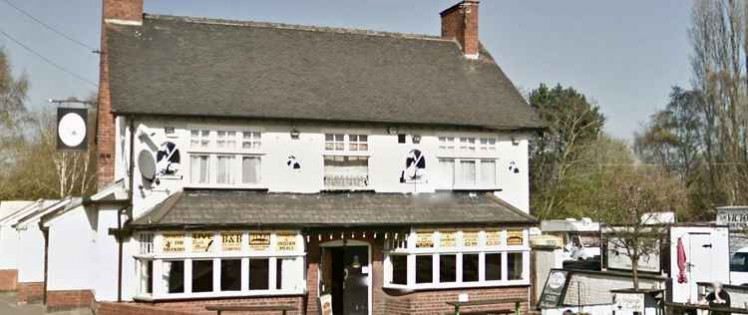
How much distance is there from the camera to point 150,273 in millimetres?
19781

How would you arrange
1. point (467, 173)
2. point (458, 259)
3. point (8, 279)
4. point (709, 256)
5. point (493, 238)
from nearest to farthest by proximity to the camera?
point (709, 256)
point (458, 259)
point (493, 238)
point (467, 173)
point (8, 279)

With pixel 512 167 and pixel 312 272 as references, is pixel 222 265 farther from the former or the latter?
pixel 512 167

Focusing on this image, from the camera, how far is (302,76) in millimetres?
23703

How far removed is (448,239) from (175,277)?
6.91 m

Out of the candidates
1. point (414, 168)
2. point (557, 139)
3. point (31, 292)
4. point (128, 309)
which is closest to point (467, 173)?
point (414, 168)

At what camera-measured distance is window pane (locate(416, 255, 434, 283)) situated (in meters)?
21.7

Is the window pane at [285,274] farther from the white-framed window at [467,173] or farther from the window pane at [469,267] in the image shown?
the white-framed window at [467,173]

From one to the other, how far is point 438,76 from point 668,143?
43.4 m

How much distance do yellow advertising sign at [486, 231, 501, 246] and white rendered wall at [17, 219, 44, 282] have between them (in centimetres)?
1397

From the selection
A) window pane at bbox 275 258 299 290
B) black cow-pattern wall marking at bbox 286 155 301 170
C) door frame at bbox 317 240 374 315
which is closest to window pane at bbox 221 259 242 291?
window pane at bbox 275 258 299 290

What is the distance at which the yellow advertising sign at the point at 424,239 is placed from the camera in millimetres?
21703

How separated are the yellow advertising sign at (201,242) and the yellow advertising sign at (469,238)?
21.5ft

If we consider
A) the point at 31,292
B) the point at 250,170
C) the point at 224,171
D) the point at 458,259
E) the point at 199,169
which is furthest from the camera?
the point at 31,292

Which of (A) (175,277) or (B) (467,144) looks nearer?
(A) (175,277)
